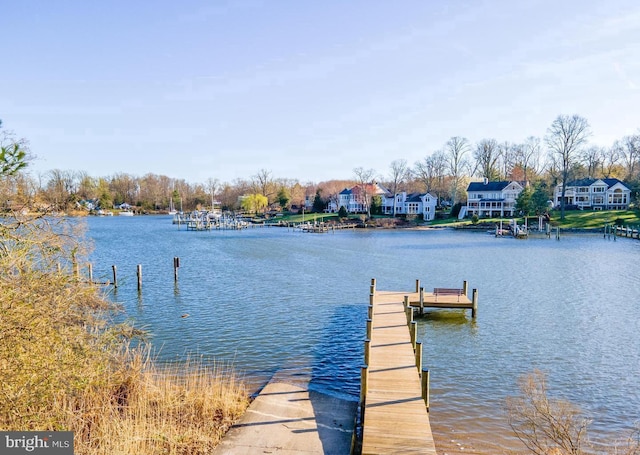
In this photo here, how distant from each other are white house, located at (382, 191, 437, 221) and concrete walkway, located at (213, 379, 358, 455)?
298 ft

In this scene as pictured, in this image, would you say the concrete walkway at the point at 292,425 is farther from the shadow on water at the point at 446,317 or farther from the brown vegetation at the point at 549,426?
the shadow on water at the point at 446,317

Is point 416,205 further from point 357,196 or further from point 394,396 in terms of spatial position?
point 394,396

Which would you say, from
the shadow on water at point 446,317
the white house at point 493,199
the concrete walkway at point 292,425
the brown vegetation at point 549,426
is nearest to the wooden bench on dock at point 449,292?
the shadow on water at point 446,317

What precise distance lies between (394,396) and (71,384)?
24.6 ft

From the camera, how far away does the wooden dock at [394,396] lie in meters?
9.06

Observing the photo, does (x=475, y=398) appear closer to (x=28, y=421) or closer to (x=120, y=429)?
(x=120, y=429)

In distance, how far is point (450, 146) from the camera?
109125 millimetres

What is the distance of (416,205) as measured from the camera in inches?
4070

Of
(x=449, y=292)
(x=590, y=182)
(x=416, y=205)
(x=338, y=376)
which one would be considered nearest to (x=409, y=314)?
(x=338, y=376)

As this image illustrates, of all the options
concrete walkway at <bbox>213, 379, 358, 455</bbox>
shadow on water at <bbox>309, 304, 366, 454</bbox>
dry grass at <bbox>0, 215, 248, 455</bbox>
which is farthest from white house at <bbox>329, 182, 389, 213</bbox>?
dry grass at <bbox>0, 215, 248, 455</bbox>

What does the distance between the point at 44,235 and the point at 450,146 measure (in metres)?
108

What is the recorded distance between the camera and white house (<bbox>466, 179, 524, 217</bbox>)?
95000 millimetres

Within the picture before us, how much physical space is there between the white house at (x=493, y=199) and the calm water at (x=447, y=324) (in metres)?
50.7

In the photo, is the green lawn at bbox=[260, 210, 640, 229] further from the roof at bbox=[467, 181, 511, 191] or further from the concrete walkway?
the concrete walkway
